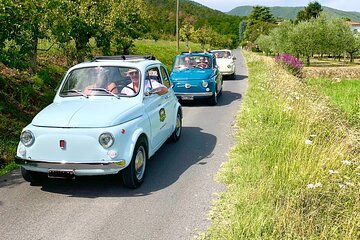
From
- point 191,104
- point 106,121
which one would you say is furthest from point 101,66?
point 191,104

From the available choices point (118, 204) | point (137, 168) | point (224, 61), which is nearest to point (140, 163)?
point (137, 168)

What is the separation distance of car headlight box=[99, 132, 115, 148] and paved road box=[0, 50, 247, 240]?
0.79 m

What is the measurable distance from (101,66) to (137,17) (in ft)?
43.3

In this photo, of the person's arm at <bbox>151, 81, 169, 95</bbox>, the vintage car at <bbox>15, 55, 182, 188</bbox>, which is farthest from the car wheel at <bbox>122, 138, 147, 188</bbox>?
the person's arm at <bbox>151, 81, 169, 95</bbox>

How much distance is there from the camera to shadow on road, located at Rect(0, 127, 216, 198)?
16.6 ft

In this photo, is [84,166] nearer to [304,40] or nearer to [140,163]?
[140,163]

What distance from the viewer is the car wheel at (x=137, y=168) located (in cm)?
493

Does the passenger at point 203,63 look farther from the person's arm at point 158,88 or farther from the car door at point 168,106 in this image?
the person's arm at point 158,88

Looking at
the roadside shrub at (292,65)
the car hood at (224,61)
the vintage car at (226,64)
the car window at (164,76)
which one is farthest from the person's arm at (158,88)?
the roadside shrub at (292,65)

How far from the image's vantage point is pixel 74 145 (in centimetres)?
455

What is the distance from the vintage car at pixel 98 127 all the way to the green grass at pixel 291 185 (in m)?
1.38

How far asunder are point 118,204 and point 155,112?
6.17 feet

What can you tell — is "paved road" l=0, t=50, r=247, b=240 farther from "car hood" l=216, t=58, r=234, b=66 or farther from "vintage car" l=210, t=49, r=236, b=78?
"car hood" l=216, t=58, r=234, b=66

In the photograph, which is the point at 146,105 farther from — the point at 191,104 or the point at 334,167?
the point at 191,104
